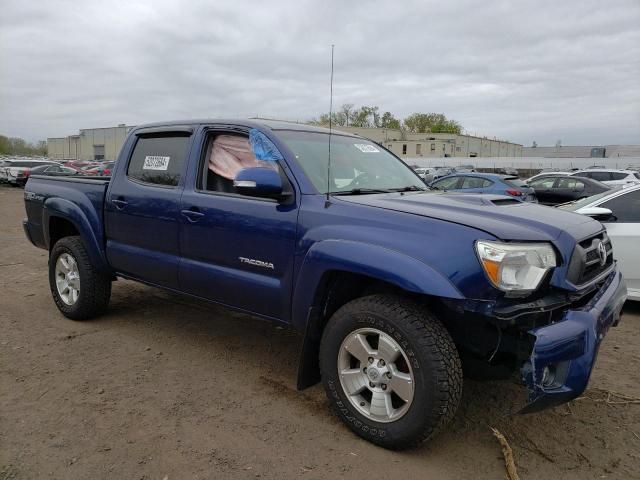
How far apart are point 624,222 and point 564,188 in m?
10.8

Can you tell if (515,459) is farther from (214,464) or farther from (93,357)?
(93,357)

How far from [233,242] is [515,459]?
216cm

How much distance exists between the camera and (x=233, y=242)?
138 inches

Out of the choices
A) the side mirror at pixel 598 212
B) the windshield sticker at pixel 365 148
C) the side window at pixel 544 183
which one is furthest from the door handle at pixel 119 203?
the side window at pixel 544 183

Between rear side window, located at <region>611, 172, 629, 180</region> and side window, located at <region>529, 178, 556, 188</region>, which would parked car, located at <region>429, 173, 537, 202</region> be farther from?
rear side window, located at <region>611, 172, 629, 180</region>

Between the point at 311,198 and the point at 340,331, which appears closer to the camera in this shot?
the point at 340,331

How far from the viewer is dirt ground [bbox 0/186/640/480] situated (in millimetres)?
2727

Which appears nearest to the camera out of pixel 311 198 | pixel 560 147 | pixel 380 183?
pixel 311 198

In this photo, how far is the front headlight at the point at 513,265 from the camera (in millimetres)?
2537

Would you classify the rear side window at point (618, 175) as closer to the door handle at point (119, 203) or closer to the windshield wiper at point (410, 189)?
the windshield wiper at point (410, 189)

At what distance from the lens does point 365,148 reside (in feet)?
13.9

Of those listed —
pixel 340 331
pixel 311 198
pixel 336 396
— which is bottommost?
pixel 336 396

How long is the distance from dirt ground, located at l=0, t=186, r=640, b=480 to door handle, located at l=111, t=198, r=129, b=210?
3.90ft

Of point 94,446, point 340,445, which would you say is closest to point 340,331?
point 340,445
